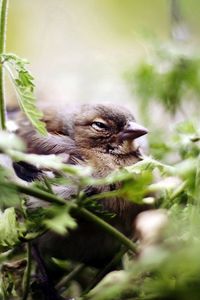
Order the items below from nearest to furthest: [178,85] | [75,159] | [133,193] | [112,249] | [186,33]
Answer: [133,193], [112,249], [75,159], [178,85], [186,33]

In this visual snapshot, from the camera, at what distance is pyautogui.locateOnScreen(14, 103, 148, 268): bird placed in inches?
49.4

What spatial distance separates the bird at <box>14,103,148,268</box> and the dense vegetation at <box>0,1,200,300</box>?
1.8 inches

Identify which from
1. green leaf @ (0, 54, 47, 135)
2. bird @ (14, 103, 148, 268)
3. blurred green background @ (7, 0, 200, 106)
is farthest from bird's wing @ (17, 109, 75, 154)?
green leaf @ (0, 54, 47, 135)

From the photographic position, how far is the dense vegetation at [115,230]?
562 millimetres

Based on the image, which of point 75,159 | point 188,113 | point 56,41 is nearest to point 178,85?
point 188,113

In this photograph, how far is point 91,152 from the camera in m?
1.51

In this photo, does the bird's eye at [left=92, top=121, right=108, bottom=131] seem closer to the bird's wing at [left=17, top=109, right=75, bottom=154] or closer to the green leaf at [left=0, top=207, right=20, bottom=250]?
the bird's wing at [left=17, top=109, right=75, bottom=154]

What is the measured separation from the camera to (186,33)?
209 cm

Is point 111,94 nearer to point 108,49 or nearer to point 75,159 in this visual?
point 75,159

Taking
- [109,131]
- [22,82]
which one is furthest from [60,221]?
[109,131]

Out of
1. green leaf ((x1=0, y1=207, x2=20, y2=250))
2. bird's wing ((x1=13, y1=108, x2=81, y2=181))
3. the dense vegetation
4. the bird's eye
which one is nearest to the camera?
the dense vegetation

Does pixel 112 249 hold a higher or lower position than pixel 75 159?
lower

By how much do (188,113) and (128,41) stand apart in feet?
4.92

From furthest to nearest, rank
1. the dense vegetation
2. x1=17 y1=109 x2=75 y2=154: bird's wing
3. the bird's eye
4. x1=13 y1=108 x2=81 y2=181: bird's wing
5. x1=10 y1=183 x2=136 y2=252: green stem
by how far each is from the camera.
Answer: the bird's eye → x1=17 y1=109 x2=75 y2=154: bird's wing → x1=13 y1=108 x2=81 y2=181: bird's wing → x1=10 y1=183 x2=136 y2=252: green stem → the dense vegetation
